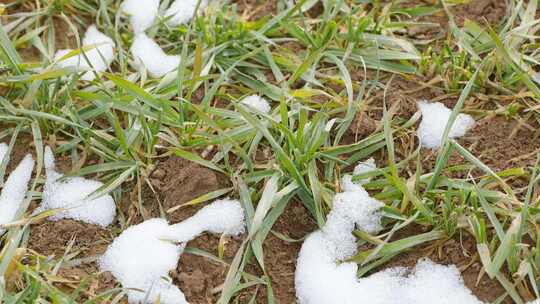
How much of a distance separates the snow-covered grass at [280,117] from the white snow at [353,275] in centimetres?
1

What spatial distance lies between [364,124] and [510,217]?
430 mm

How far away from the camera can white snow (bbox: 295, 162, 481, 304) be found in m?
1.57

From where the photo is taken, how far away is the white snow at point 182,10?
2.14 meters

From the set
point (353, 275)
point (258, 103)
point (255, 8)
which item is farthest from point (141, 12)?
point (353, 275)

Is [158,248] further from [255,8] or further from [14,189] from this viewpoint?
[255,8]

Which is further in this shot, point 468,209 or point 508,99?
point 508,99

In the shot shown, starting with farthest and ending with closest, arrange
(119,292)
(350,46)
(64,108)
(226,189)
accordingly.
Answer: (350,46) → (64,108) → (226,189) → (119,292)

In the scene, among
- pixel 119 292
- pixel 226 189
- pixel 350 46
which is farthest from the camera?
pixel 350 46

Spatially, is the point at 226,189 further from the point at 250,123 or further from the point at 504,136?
the point at 504,136

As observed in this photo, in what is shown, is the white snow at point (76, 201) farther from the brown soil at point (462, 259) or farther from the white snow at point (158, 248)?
the brown soil at point (462, 259)

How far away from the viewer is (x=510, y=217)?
1616 mm

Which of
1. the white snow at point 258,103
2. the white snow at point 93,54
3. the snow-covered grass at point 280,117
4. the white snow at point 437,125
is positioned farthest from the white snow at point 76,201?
the white snow at point 437,125

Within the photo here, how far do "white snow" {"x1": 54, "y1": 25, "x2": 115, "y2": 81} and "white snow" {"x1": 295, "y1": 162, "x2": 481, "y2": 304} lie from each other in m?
0.78

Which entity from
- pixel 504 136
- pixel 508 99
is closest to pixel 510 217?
pixel 504 136
